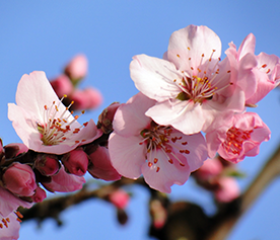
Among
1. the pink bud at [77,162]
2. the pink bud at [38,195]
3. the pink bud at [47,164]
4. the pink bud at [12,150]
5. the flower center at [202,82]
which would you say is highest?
the flower center at [202,82]

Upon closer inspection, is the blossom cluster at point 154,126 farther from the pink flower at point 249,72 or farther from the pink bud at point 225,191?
the pink bud at point 225,191

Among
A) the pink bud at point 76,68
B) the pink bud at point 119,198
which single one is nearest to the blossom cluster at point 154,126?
the pink bud at point 119,198

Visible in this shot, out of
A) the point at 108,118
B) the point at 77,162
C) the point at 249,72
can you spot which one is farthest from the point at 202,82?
the point at 77,162

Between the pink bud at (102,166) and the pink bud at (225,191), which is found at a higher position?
the pink bud at (102,166)

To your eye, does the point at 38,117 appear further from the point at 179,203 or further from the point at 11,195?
the point at 179,203

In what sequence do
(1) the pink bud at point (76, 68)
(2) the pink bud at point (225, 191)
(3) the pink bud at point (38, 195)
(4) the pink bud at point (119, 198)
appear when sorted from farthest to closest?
(2) the pink bud at point (225, 191) → (1) the pink bud at point (76, 68) → (4) the pink bud at point (119, 198) → (3) the pink bud at point (38, 195)

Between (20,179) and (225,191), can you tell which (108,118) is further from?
(225,191)
